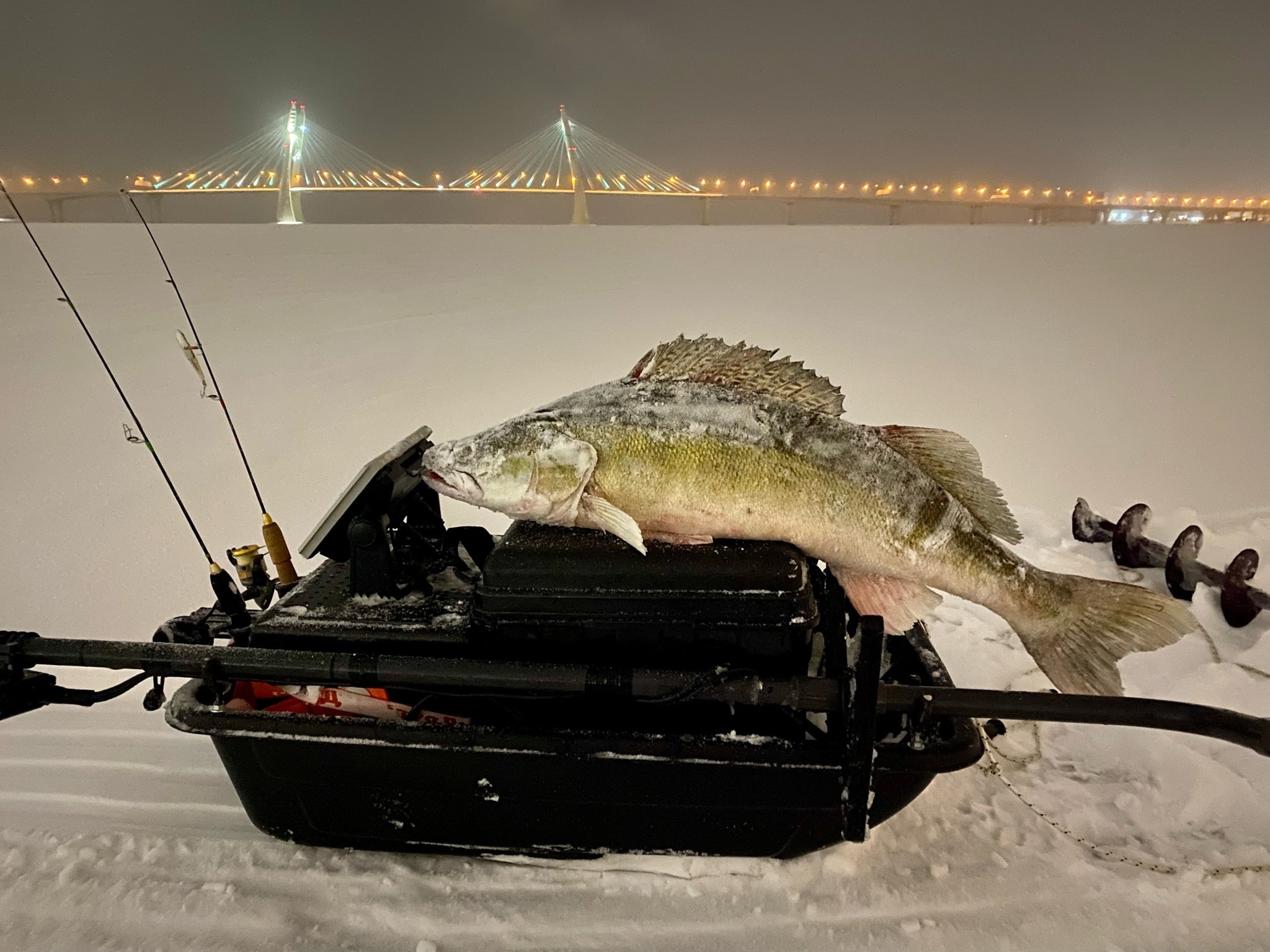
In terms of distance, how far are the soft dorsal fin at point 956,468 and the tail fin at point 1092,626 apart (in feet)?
0.71

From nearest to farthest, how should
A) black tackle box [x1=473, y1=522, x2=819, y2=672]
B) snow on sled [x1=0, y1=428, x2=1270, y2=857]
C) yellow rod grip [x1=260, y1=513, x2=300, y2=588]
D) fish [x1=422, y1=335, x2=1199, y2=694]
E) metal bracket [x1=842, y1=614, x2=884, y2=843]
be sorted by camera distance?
metal bracket [x1=842, y1=614, x2=884, y2=843]
snow on sled [x1=0, y1=428, x2=1270, y2=857]
black tackle box [x1=473, y1=522, x2=819, y2=672]
fish [x1=422, y1=335, x2=1199, y2=694]
yellow rod grip [x1=260, y1=513, x2=300, y2=588]

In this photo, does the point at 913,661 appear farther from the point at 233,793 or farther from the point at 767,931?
the point at 233,793

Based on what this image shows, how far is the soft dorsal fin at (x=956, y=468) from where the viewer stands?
1954 mm

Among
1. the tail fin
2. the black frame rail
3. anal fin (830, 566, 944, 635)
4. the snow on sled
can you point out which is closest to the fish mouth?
the snow on sled

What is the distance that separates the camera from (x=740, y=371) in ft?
6.56

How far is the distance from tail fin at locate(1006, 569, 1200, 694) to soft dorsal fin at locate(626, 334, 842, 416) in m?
0.71

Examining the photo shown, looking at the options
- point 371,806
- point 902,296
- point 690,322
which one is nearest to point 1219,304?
point 902,296

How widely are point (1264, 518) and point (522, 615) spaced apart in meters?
4.44

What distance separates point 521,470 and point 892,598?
3.40 ft

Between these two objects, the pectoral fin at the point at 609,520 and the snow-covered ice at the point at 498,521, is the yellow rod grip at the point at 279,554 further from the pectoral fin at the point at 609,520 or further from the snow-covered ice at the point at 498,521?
the pectoral fin at the point at 609,520

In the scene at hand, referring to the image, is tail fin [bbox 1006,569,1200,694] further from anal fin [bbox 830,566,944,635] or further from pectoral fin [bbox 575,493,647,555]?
pectoral fin [bbox 575,493,647,555]

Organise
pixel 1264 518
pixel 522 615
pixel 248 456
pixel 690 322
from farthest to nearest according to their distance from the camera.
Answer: pixel 690 322 → pixel 248 456 → pixel 1264 518 → pixel 522 615

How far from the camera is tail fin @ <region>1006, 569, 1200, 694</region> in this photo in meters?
1.72

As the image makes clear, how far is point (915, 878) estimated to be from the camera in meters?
1.94
